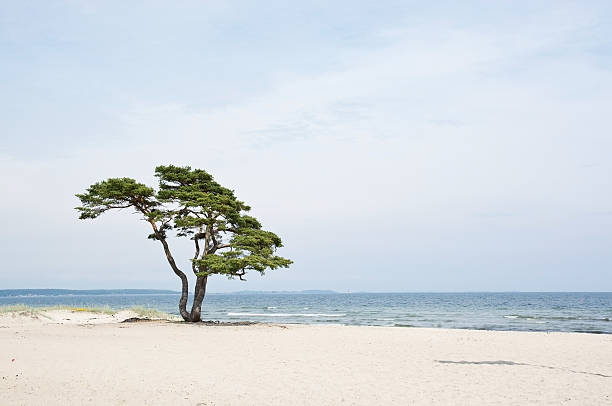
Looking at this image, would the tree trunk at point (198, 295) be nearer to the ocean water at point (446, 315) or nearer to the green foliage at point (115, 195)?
the green foliage at point (115, 195)

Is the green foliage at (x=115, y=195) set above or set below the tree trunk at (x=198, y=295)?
above

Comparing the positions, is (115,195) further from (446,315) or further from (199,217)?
(446,315)

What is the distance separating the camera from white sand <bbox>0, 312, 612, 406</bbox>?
34.4 feet

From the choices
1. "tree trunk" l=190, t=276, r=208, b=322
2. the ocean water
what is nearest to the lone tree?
"tree trunk" l=190, t=276, r=208, b=322

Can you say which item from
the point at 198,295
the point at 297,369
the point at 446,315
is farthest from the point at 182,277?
the point at 446,315

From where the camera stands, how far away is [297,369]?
13.7 meters

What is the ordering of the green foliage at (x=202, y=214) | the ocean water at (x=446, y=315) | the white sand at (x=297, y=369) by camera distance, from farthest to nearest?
the ocean water at (x=446, y=315), the green foliage at (x=202, y=214), the white sand at (x=297, y=369)

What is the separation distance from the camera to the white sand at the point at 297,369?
10.5 m

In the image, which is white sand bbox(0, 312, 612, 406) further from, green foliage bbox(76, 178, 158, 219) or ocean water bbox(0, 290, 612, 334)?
ocean water bbox(0, 290, 612, 334)

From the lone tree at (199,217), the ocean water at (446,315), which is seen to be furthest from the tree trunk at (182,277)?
the ocean water at (446,315)

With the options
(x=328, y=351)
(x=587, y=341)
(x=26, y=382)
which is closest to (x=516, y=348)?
(x=587, y=341)

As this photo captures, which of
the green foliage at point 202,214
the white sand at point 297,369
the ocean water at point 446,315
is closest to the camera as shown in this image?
the white sand at point 297,369

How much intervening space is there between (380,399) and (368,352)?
7093 mm

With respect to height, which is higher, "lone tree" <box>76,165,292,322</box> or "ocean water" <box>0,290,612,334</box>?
"lone tree" <box>76,165,292,322</box>
